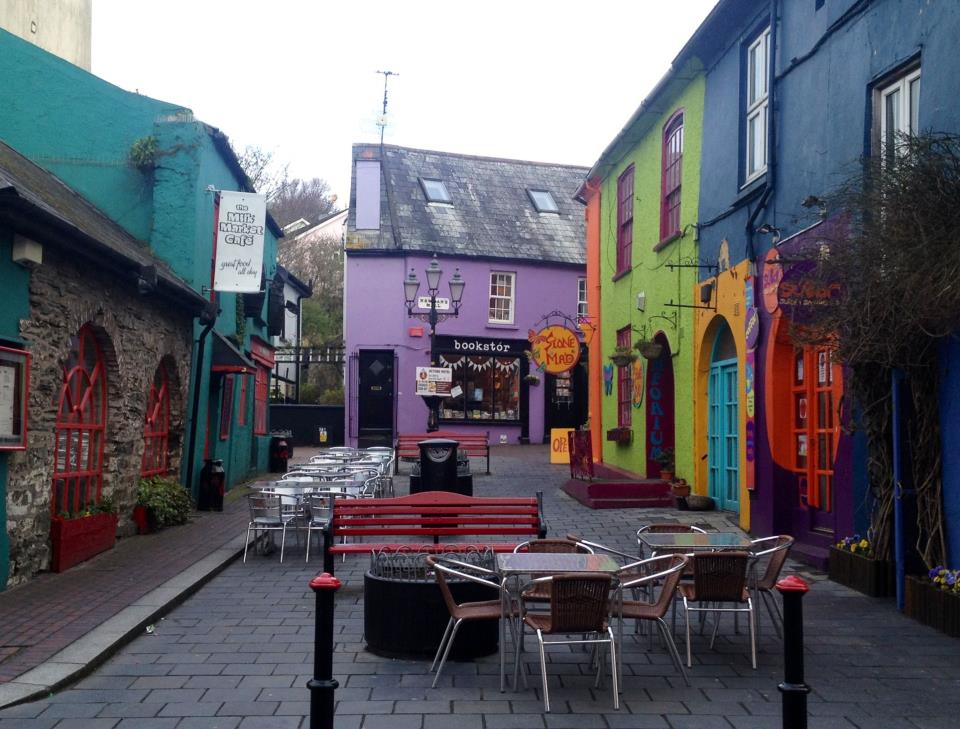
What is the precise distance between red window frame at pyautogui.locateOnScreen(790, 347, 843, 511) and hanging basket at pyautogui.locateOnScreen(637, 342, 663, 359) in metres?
4.31

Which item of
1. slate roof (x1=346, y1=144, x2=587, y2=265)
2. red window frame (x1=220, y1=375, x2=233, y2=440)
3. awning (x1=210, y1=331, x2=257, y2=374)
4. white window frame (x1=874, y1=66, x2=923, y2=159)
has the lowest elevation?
red window frame (x1=220, y1=375, x2=233, y2=440)

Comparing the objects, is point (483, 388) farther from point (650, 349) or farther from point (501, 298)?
point (650, 349)

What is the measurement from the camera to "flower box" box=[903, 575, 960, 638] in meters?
7.27

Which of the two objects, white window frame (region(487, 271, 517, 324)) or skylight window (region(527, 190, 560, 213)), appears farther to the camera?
skylight window (region(527, 190, 560, 213))

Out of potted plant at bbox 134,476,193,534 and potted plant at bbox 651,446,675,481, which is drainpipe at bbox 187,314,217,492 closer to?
potted plant at bbox 134,476,193,534

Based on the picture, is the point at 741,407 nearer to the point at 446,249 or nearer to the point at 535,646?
the point at 535,646

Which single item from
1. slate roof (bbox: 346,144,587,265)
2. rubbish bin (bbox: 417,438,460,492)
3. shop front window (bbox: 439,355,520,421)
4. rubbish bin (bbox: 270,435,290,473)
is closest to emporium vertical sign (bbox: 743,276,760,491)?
rubbish bin (bbox: 417,438,460,492)

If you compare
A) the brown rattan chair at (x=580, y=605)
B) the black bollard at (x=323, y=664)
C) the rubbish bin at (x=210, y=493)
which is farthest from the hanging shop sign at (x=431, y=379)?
the black bollard at (x=323, y=664)

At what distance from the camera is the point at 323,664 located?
4.20 m

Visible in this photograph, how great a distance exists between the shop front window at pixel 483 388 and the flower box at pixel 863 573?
2121 centimetres

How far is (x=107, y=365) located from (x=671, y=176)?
8615 millimetres

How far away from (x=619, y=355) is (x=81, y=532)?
29.8 ft

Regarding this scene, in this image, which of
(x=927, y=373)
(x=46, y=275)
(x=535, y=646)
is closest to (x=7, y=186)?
(x=46, y=275)

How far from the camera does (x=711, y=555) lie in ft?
22.0
